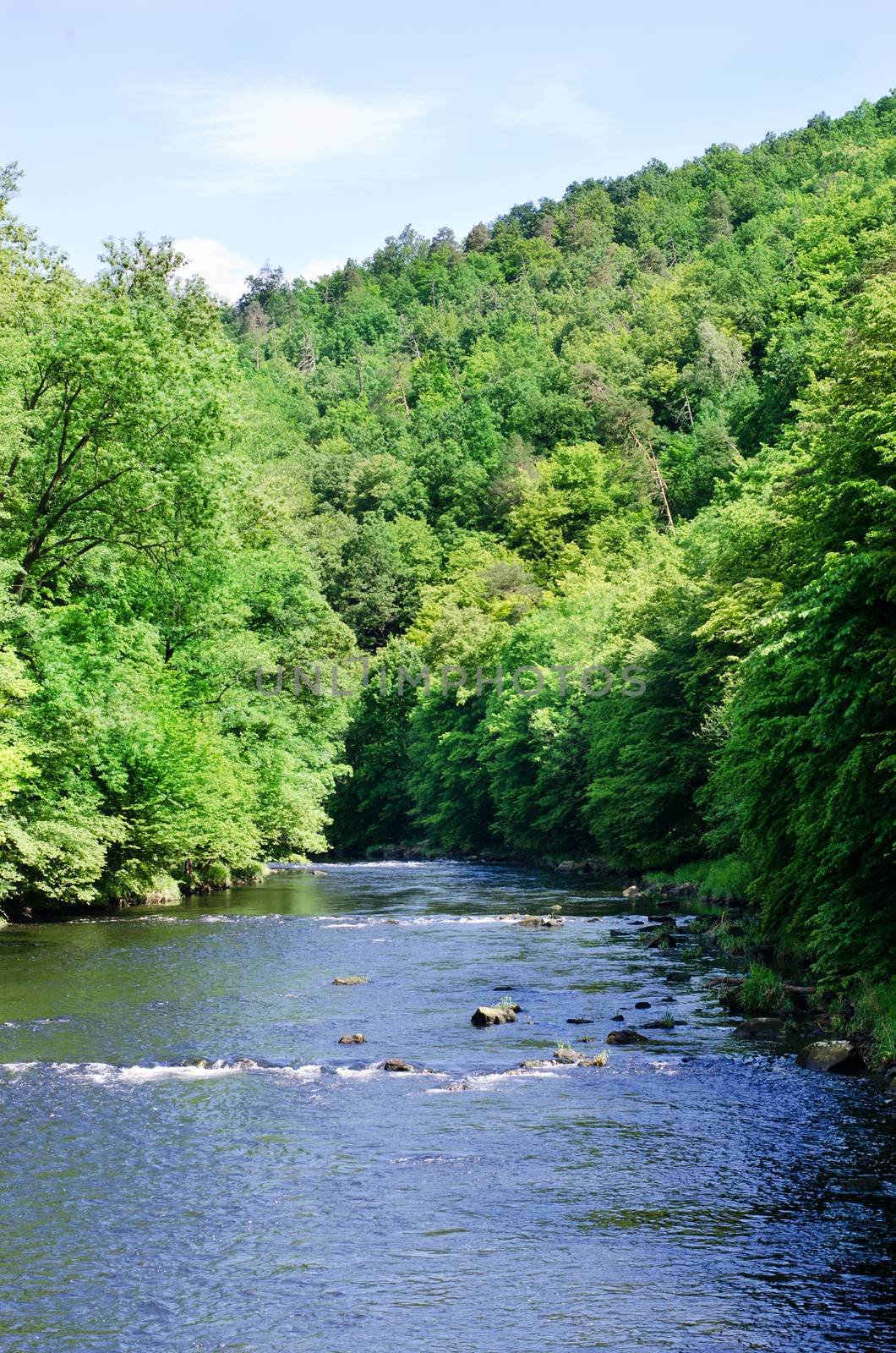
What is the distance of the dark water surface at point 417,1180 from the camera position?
437 inches

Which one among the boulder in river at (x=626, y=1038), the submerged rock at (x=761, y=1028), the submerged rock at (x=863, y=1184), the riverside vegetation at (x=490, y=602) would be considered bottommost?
the submerged rock at (x=761, y=1028)

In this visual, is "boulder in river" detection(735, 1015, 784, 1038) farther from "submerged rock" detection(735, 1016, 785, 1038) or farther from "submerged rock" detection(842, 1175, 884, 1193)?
"submerged rock" detection(842, 1175, 884, 1193)

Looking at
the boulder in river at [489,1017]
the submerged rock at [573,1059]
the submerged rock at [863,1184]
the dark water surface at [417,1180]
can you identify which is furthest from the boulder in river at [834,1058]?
the boulder in river at [489,1017]

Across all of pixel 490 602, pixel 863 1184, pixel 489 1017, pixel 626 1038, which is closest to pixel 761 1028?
pixel 626 1038

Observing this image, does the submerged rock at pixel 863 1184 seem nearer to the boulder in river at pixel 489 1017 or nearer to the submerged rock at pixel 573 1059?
the submerged rock at pixel 573 1059

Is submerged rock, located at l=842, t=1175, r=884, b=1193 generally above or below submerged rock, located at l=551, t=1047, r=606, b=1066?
above

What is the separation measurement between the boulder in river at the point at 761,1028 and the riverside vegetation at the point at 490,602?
122cm

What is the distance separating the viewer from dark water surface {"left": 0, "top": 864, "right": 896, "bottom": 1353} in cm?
1110

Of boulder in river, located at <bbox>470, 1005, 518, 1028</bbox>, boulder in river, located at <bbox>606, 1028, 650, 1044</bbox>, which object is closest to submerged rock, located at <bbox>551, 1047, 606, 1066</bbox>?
boulder in river, located at <bbox>606, 1028, 650, 1044</bbox>

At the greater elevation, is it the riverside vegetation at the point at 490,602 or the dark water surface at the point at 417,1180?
the riverside vegetation at the point at 490,602

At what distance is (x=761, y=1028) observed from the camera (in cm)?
2219

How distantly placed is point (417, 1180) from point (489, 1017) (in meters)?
8.60

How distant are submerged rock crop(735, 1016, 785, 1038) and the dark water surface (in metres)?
0.38

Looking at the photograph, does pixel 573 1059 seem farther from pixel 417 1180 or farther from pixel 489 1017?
pixel 417 1180
